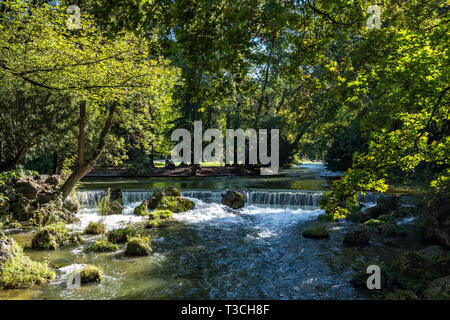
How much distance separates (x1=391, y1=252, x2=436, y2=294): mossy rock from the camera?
718 cm

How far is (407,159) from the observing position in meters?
6.04

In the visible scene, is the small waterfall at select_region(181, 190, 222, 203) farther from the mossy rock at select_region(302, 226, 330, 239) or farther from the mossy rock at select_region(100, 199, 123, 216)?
the mossy rock at select_region(302, 226, 330, 239)

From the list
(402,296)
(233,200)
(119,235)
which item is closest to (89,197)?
(233,200)

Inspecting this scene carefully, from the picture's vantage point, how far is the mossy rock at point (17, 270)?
691 cm

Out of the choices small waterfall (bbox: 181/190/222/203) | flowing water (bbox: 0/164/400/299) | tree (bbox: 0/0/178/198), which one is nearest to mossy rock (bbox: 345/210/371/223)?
flowing water (bbox: 0/164/400/299)

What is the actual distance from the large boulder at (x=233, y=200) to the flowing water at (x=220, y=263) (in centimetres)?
173

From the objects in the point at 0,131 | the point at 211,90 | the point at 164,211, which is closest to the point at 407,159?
the point at 211,90

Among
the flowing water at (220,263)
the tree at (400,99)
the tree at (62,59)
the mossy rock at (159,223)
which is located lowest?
the flowing water at (220,263)

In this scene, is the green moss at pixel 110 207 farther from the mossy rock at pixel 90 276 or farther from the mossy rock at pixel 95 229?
the mossy rock at pixel 90 276

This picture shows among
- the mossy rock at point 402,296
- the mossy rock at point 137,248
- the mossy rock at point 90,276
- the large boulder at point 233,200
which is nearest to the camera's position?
the mossy rock at point 402,296

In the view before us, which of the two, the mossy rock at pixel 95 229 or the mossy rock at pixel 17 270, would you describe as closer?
the mossy rock at pixel 17 270

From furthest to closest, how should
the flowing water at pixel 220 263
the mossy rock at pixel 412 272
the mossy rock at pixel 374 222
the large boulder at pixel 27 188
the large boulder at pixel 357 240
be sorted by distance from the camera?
1. the large boulder at pixel 27 188
2. the mossy rock at pixel 374 222
3. the large boulder at pixel 357 240
4. the flowing water at pixel 220 263
5. the mossy rock at pixel 412 272

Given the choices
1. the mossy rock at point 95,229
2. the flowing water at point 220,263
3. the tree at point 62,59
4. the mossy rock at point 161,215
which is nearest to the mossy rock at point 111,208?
the flowing water at point 220,263
